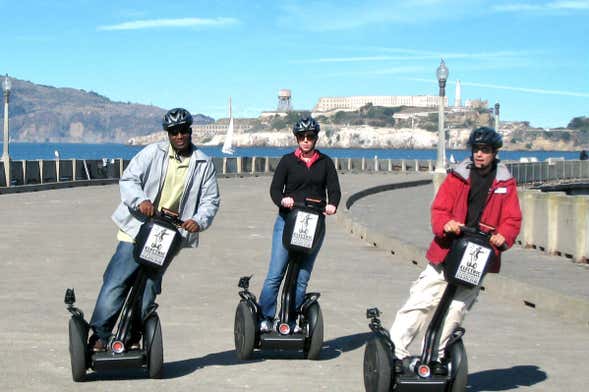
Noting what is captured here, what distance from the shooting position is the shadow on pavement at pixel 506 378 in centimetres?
736

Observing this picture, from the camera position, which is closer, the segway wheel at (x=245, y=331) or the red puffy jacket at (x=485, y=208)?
the red puffy jacket at (x=485, y=208)

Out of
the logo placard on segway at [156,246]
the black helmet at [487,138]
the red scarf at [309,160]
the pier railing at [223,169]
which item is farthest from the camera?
the pier railing at [223,169]

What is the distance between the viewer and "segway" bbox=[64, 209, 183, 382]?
6918 mm

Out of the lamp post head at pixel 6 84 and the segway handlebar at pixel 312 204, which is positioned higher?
the lamp post head at pixel 6 84

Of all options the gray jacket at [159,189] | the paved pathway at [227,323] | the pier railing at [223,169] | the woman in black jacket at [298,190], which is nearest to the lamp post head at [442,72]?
the pier railing at [223,169]

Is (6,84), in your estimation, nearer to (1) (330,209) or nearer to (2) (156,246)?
(1) (330,209)

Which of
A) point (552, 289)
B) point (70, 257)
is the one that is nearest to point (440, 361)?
point (552, 289)

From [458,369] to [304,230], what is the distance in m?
1.99

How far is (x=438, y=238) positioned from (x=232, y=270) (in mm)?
8298

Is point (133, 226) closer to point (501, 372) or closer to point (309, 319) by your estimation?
point (309, 319)

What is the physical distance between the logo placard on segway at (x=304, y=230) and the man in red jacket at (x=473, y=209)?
5.29 feet

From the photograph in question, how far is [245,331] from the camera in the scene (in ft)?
26.2

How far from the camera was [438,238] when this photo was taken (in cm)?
634

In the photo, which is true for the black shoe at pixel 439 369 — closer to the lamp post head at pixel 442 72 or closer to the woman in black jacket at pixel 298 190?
the woman in black jacket at pixel 298 190
